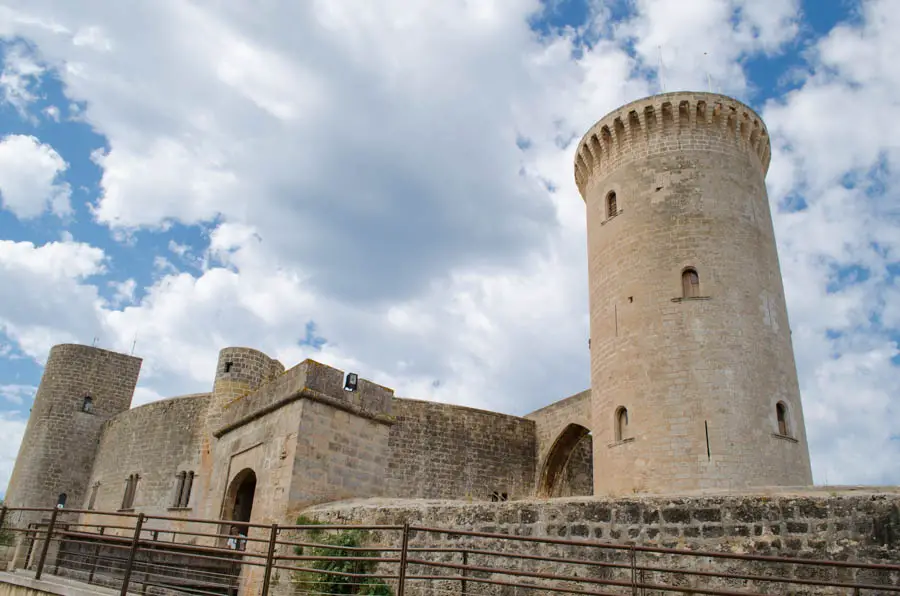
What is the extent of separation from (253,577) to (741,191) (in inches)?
518

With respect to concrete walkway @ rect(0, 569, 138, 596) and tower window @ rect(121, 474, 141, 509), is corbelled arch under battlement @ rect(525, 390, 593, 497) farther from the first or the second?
concrete walkway @ rect(0, 569, 138, 596)

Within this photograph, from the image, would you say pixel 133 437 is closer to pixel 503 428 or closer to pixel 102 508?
pixel 102 508

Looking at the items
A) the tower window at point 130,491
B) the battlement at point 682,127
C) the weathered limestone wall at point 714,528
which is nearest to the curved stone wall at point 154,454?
the tower window at point 130,491

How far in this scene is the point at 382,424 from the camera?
1282 cm

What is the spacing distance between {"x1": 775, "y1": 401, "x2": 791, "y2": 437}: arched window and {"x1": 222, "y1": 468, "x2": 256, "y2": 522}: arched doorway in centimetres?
1040

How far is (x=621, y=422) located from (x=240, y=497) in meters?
8.01

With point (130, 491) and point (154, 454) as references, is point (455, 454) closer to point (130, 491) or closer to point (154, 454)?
point (154, 454)

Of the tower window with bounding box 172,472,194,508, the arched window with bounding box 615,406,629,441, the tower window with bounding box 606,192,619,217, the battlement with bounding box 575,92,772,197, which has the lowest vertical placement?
the tower window with bounding box 172,472,194,508

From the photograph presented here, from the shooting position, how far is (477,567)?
6.06 meters

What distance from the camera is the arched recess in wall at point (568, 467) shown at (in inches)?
878

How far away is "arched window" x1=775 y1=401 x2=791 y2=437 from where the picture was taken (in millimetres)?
14727

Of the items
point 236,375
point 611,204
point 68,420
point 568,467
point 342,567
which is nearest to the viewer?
point 342,567

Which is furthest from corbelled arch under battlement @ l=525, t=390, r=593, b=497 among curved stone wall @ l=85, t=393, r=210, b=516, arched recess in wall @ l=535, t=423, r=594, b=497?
curved stone wall @ l=85, t=393, r=210, b=516

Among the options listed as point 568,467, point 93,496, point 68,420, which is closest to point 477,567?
point 568,467
